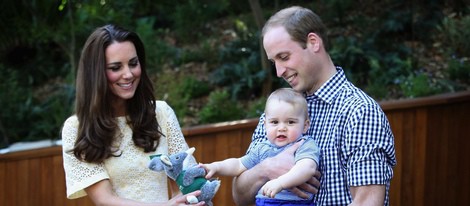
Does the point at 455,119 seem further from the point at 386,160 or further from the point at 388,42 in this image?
the point at 386,160

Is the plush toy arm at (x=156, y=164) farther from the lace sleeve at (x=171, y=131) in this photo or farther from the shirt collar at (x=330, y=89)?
the shirt collar at (x=330, y=89)

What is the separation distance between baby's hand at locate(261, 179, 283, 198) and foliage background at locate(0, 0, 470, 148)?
442 centimetres

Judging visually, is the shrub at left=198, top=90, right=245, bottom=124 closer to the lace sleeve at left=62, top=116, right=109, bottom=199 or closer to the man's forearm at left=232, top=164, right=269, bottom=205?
the lace sleeve at left=62, top=116, right=109, bottom=199

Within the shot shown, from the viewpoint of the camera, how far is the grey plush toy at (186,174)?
9.91 feet

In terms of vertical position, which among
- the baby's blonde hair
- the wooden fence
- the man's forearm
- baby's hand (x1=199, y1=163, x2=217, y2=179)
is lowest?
the wooden fence

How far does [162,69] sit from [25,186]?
3.91m

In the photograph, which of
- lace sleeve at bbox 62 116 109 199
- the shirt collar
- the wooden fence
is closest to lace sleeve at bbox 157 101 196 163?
lace sleeve at bbox 62 116 109 199

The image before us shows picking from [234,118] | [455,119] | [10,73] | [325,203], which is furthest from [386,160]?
[10,73]

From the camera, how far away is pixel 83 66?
3.35m

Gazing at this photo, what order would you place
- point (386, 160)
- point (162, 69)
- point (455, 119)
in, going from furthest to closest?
point (162, 69), point (455, 119), point (386, 160)

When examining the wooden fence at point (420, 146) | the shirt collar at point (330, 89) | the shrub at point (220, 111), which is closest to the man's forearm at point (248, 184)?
the shirt collar at point (330, 89)

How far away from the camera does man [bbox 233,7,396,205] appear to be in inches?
105

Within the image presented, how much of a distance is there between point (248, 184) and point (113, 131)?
0.67 metres

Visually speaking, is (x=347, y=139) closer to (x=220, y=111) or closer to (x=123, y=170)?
(x=123, y=170)
